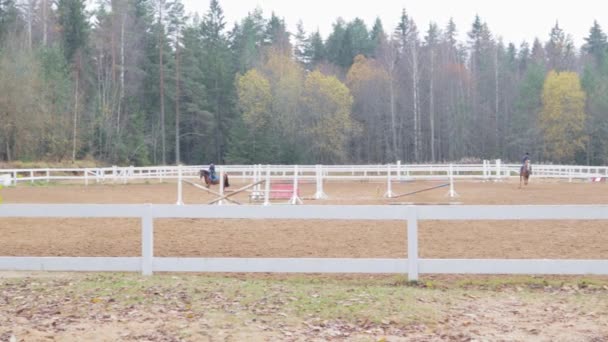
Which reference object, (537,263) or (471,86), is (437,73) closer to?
(471,86)

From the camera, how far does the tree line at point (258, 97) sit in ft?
157

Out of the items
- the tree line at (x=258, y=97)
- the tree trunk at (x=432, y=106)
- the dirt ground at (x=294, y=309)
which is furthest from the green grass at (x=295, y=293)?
the tree trunk at (x=432, y=106)

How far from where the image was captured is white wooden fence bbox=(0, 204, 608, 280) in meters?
7.00

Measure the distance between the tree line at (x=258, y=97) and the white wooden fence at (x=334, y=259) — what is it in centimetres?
3639

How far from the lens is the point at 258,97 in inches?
2212

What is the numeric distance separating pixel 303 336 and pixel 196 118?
54293 mm

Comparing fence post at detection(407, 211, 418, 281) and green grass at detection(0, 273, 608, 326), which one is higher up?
fence post at detection(407, 211, 418, 281)

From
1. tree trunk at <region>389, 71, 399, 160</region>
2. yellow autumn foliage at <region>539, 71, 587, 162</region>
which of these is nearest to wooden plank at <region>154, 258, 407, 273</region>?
tree trunk at <region>389, 71, 399, 160</region>

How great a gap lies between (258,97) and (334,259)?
164 ft

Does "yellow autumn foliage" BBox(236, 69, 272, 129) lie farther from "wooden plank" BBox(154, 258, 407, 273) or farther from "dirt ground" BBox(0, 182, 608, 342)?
"wooden plank" BBox(154, 258, 407, 273)

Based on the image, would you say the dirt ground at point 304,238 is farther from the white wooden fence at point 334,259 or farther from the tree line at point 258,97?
the tree line at point 258,97

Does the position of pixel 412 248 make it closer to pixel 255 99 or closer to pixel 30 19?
pixel 255 99

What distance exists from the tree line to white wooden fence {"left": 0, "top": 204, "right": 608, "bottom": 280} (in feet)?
119

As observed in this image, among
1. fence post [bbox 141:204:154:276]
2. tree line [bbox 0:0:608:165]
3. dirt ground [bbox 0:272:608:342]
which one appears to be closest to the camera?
dirt ground [bbox 0:272:608:342]
